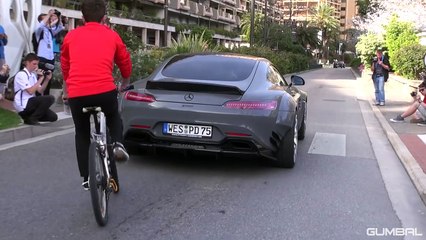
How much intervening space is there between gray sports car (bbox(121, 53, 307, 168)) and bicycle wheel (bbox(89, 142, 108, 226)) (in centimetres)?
177

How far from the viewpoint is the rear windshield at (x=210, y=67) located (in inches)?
259

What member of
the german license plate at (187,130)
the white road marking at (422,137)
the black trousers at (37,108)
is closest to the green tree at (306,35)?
the white road marking at (422,137)

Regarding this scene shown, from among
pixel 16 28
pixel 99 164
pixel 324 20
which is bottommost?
pixel 99 164

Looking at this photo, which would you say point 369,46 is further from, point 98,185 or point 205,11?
point 205,11

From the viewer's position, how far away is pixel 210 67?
22.4ft

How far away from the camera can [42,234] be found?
4211mm

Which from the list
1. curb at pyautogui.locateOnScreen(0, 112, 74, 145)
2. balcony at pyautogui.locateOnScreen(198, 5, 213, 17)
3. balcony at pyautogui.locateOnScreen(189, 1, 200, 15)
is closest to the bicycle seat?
curb at pyautogui.locateOnScreen(0, 112, 74, 145)

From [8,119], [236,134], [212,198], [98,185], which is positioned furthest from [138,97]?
[8,119]

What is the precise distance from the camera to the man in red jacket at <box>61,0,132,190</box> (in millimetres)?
4340

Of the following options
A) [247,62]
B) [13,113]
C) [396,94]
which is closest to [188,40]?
[396,94]

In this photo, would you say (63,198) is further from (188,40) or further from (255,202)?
(188,40)

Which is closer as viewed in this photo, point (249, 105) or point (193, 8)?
point (249, 105)

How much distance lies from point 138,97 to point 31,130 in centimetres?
289

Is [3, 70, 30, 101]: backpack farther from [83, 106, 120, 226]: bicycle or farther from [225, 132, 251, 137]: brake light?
[83, 106, 120, 226]: bicycle
